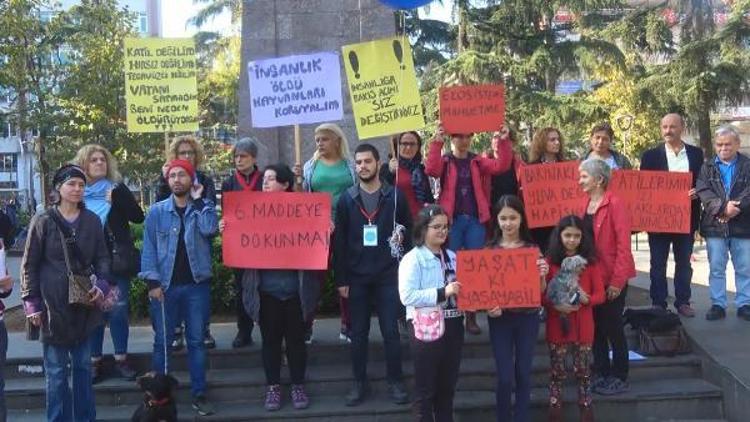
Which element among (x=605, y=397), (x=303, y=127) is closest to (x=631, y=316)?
(x=605, y=397)

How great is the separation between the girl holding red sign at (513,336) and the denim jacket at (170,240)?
7.29 ft

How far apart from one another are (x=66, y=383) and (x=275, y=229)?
74.4 inches

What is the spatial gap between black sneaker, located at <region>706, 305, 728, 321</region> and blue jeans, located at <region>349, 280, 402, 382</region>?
3.41 meters

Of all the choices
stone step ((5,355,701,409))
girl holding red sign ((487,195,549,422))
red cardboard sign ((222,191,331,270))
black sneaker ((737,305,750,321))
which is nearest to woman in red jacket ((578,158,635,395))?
stone step ((5,355,701,409))

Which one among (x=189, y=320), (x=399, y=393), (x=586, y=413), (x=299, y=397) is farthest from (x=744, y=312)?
(x=189, y=320)

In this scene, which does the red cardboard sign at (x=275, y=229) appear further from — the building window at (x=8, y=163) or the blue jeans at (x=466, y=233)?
the building window at (x=8, y=163)

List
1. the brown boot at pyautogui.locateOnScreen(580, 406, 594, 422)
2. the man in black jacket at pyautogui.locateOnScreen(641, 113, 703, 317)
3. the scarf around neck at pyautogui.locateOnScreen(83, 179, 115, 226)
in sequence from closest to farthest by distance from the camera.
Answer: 1. the brown boot at pyautogui.locateOnScreen(580, 406, 594, 422)
2. the scarf around neck at pyautogui.locateOnScreen(83, 179, 115, 226)
3. the man in black jacket at pyautogui.locateOnScreen(641, 113, 703, 317)

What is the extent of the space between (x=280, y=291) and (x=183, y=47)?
113 inches

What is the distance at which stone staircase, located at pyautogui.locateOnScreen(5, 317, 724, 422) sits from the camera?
19.5 ft

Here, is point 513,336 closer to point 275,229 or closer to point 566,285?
point 566,285

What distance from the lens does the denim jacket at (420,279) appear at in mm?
4910

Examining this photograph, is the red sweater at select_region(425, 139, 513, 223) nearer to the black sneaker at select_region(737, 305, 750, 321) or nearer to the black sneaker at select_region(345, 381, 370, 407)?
the black sneaker at select_region(345, 381, 370, 407)

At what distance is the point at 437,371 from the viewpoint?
5074 mm

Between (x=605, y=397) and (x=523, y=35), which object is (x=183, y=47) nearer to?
(x=605, y=397)
